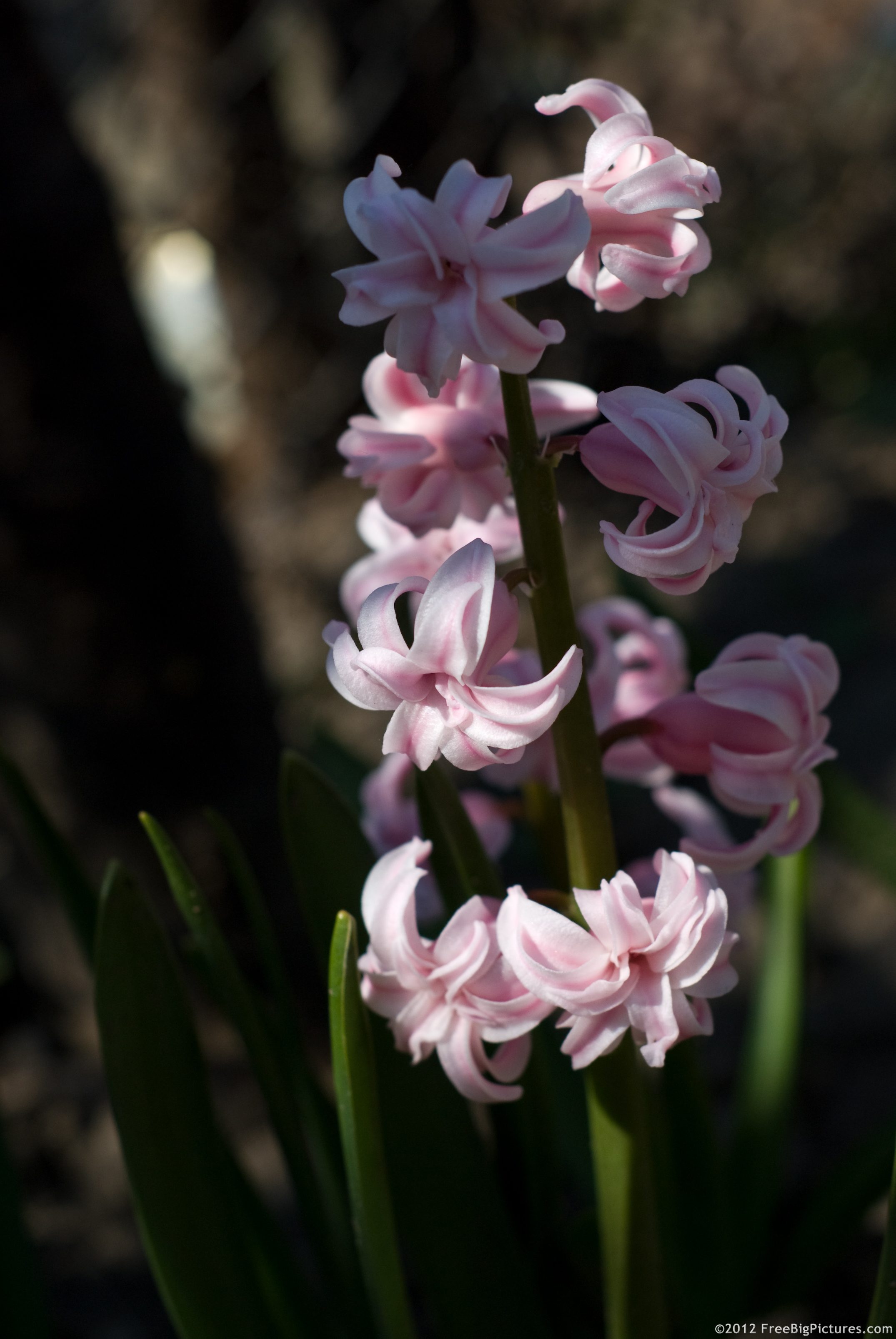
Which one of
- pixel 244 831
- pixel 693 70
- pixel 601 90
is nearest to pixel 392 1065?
pixel 601 90

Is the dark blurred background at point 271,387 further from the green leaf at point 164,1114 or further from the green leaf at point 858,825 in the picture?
the green leaf at point 164,1114

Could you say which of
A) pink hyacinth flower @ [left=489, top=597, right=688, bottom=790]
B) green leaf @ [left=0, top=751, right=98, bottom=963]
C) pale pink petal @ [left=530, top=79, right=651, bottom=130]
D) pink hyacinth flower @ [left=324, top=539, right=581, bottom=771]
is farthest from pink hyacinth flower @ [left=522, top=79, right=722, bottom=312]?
green leaf @ [left=0, top=751, right=98, bottom=963]

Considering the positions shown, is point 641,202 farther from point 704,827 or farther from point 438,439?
point 704,827

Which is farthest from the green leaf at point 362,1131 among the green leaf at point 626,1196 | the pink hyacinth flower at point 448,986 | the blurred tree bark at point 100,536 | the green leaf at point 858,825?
the blurred tree bark at point 100,536

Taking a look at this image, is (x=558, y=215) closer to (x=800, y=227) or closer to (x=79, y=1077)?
(x=79, y=1077)

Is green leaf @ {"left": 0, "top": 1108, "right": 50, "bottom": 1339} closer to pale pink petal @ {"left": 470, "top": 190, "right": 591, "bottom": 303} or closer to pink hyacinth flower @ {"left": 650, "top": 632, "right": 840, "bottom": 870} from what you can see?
pink hyacinth flower @ {"left": 650, "top": 632, "right": 840, "bottom": 870}
